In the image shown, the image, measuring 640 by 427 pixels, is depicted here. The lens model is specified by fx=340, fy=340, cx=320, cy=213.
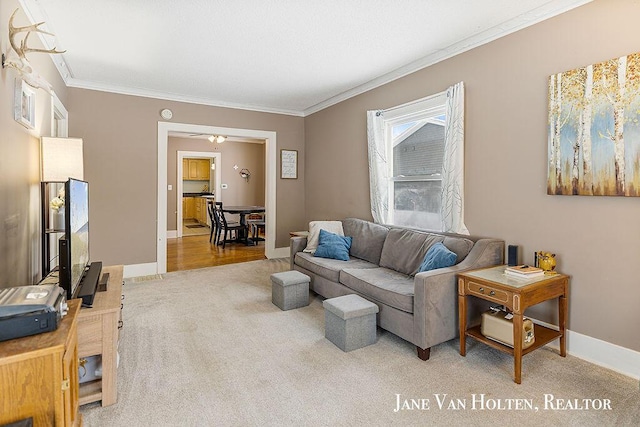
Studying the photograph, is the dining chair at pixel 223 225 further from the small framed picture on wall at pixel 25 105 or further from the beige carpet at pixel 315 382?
the small framed picture on wall at pixel 25 105

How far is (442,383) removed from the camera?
2.18 m

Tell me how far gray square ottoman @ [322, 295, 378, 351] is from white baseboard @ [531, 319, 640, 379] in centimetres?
138

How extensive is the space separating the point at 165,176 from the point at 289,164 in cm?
204

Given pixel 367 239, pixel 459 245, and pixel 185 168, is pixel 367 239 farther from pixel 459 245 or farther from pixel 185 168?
pixel 185 168

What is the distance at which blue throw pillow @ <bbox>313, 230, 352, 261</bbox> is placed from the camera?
12.7 feet

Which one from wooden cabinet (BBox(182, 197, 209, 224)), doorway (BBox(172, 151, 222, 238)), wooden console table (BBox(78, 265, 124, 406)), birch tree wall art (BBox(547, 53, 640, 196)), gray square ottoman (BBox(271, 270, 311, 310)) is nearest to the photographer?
wooden console table (BBox(78, 265, 124, 406))

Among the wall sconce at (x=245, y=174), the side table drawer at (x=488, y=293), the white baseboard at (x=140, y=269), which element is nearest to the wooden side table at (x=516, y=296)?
the side table drawer at (x=488, y=293)

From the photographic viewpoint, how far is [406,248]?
11.1 feet

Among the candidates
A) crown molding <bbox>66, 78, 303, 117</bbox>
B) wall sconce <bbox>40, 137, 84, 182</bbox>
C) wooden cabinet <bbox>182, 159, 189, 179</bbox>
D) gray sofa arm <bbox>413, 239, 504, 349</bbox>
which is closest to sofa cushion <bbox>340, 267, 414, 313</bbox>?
gray sofa arm <bbox>413, 239, 504, 349</bbox>

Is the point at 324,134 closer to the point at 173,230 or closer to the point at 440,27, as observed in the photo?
the point at 440,27

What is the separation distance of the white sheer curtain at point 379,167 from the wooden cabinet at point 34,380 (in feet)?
11.3

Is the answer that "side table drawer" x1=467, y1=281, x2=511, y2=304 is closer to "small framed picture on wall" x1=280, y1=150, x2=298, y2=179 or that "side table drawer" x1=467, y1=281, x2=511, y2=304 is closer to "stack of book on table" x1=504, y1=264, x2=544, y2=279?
"stack of book on table" x1=504, y1=264, x2=544, y2=279

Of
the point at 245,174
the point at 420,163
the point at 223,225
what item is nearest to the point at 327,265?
the point at 420,163

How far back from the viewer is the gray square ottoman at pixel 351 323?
2.58 metres
